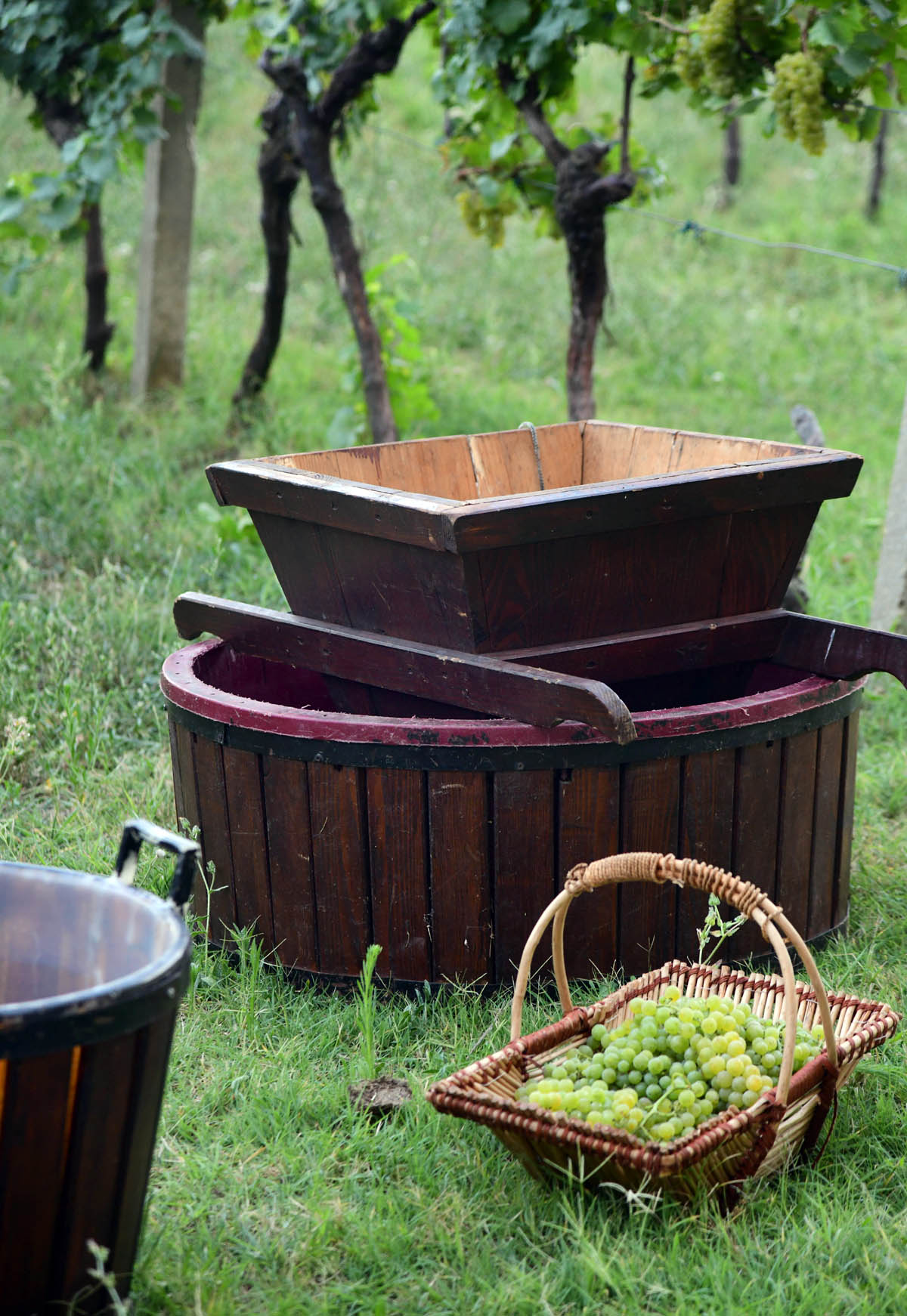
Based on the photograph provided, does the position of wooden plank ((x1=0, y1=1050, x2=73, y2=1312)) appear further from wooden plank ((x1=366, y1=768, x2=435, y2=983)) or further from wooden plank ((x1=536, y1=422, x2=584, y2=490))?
wooden plank ((x1=536, y1=422, x2=584, y2=490))

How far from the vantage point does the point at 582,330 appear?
5.34 m

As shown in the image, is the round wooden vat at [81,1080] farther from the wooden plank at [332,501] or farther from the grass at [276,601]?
the wooden plank at [332,501]

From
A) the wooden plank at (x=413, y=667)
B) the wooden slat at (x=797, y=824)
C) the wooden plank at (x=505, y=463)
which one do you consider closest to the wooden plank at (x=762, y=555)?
the wooden slat at (x=797, y=824)

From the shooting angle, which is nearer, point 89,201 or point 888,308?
point 89,201

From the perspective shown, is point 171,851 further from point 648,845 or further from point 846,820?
point 846,820

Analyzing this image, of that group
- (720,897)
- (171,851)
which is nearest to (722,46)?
(720,897)

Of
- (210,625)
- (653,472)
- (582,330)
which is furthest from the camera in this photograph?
(582,330)

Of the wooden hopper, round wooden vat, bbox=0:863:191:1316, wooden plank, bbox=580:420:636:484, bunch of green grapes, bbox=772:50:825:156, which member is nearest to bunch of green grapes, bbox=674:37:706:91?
bunch of green grapes, bbox=772:50:825:156

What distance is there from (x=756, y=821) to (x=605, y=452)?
1.37 meters

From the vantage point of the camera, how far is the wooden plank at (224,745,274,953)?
118 inches

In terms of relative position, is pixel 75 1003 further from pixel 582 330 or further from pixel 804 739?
pixel 582 330

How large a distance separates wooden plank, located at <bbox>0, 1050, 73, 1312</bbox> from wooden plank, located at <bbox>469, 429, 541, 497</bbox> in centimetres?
245

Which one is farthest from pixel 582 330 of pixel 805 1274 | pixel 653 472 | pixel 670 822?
pixel 805 1274

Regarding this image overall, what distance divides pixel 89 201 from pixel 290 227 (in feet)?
4.64
